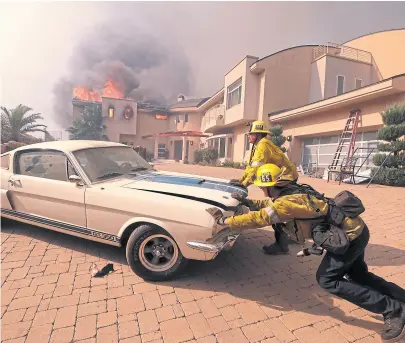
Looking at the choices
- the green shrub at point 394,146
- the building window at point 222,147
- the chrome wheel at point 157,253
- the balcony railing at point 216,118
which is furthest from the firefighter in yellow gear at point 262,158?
the building window at point 222,147

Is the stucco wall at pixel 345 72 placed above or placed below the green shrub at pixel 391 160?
above

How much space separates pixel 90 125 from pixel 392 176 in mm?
31896

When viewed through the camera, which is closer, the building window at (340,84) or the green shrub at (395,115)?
the green shrub at (395,115)

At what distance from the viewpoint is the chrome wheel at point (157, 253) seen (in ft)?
8.96

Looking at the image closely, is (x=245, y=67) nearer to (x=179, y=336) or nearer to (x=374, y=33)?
(x=374, y=33)

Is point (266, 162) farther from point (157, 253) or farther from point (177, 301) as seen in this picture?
point (177, 301)

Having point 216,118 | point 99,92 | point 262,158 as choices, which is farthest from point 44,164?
point 99,92

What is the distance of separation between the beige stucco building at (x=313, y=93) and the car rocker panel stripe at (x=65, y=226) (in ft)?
38.5

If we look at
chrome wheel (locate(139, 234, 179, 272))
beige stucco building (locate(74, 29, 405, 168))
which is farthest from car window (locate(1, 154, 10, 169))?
beige stucco building (locate(74, 29, 405, 168))

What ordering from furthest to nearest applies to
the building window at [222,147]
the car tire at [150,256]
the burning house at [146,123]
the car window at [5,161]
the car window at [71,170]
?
the burning house at [146,123] < the building window at [222,147] < the car window at [5,161] < the car window at [71,170] < the car tire at [150,256]

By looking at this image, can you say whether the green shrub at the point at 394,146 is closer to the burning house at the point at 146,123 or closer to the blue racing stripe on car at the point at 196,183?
Result: the blue racing stripe on car at the point at 196,183

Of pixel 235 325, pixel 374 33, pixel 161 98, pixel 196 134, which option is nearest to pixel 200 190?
pixel 235 325

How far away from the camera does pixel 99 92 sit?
61250 mm

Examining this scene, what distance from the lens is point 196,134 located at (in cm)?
2680
